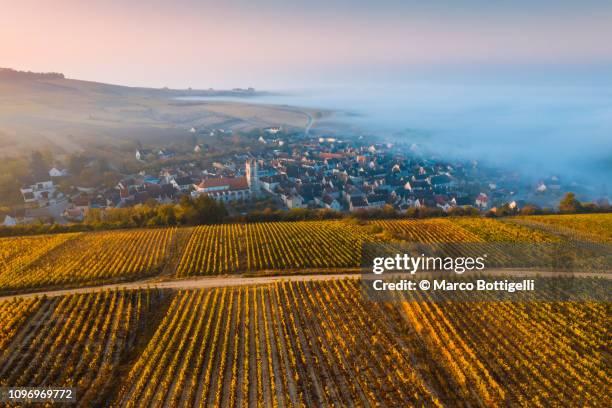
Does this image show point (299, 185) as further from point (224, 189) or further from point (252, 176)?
point (224, 189)

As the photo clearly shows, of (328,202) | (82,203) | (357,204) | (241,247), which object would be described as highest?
(241,247)

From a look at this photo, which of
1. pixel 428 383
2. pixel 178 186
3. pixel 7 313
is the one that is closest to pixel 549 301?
pixel 428 383

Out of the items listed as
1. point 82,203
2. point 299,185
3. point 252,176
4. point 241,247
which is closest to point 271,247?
Result: point 241,247

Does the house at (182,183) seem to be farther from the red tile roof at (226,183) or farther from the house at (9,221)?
the house at (9,221)

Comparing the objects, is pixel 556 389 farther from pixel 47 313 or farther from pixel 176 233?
pixel 176 233

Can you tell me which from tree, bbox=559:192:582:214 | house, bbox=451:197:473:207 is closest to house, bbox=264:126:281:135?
house, bbox=451:197:473:207

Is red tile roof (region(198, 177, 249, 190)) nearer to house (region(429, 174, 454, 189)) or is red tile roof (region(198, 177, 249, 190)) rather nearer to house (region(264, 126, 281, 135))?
house (region(429, 174, 454, 189))

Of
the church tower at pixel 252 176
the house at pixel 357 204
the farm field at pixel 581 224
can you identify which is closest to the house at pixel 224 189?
the church tower at pixel 252 176
